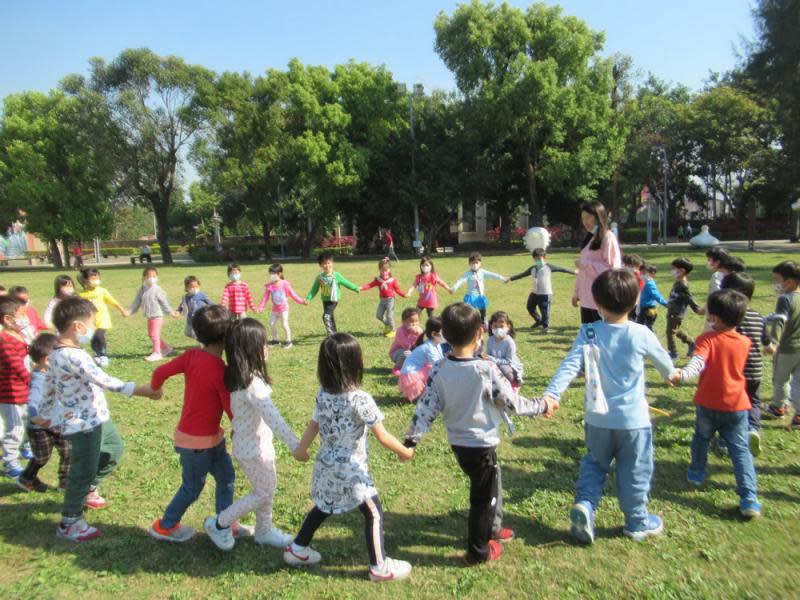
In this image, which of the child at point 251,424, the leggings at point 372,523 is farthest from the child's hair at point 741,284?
the child at point 251,424

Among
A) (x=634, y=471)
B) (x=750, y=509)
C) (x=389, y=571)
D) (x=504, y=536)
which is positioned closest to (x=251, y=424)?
(x=389, y=571)

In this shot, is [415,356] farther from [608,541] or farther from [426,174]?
[426,174]

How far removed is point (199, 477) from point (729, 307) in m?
4.10

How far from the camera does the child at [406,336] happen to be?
772cm

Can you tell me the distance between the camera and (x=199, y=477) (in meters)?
3.76

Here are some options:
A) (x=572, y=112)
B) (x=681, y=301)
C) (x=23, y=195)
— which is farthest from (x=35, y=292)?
(x=572, y=112)

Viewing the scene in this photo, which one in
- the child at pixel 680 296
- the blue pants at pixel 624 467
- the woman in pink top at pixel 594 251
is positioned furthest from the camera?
the child at pixel 680 296

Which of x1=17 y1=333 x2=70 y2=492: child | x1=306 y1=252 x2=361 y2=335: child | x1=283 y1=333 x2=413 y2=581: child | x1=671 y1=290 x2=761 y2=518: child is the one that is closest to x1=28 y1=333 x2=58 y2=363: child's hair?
x1=17 y1=333 x2=70 y2=492: child

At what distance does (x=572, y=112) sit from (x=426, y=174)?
35.4 feet

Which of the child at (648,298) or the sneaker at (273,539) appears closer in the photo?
the sneaker at (273,539)

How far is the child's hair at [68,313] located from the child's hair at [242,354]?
1.18m

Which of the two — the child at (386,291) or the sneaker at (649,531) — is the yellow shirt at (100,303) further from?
the sneaker at (649,531)

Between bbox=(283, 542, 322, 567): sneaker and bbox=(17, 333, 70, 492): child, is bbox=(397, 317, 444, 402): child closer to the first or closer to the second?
bbox=(283, 542, 322, 567): sneaker

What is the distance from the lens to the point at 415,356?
6.13m
